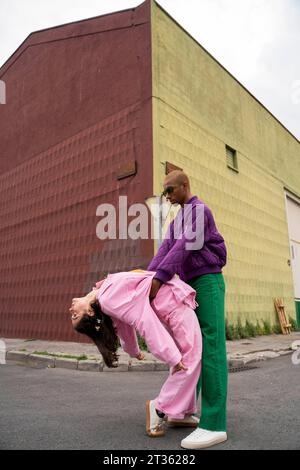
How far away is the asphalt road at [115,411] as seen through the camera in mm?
2641

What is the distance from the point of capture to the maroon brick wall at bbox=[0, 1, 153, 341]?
31.5ft

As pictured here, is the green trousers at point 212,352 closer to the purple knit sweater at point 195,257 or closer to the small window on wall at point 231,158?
the purple knit sweater at point 195,257

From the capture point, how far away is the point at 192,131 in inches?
417

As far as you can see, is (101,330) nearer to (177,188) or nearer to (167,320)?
(167,320)

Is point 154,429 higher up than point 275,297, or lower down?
lower down

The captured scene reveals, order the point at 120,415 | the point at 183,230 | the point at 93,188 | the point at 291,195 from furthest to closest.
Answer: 1. the point at 291,195
2. the point at 93,188
3. the point at 120,415
4. the point at 183,230

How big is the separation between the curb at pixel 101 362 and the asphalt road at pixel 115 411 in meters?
0.48

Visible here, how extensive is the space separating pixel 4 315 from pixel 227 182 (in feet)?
23.7

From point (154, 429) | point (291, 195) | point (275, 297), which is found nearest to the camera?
point (154, 429)

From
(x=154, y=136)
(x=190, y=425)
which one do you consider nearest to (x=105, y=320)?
(x=190, y=425)

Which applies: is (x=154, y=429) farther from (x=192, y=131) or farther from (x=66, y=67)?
(x=66, y=67)

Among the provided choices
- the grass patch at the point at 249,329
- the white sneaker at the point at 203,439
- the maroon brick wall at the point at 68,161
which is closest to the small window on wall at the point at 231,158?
the maroon brick wall at the point at 68,161

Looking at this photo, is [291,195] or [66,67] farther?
[291,195]

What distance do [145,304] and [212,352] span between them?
21.1 inches
